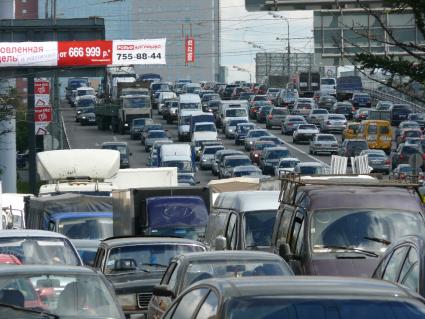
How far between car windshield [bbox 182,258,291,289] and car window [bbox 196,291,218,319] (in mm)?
5410

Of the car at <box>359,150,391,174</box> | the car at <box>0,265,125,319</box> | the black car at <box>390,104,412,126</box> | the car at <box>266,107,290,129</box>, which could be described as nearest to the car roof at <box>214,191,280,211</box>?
the car at <box>0,265,125,319</box>

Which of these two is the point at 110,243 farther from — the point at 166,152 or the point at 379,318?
the point at 166,152

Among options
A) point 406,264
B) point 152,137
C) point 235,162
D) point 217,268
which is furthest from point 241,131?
point 406,264

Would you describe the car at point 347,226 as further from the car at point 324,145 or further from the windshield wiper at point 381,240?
the car at point 324,145

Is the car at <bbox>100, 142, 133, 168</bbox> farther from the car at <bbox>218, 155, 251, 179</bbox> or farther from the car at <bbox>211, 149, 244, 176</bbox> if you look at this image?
the car at <bbox>218, 155, 251, 179</bbox>

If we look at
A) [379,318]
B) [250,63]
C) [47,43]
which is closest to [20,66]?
[47,43]

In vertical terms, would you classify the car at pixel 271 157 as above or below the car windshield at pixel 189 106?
below

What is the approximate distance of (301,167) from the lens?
55594 mm

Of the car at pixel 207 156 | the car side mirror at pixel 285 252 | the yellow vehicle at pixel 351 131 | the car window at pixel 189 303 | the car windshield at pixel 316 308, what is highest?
the car windshield at pixel 316 308

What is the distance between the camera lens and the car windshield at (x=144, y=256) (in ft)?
58.0

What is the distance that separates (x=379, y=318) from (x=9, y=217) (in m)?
27.9

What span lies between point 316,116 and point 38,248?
77.8m

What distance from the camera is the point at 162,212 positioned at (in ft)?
91.5

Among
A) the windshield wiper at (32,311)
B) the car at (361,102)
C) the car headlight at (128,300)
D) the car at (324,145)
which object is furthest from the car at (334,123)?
the windshield wiper at (32,311)
